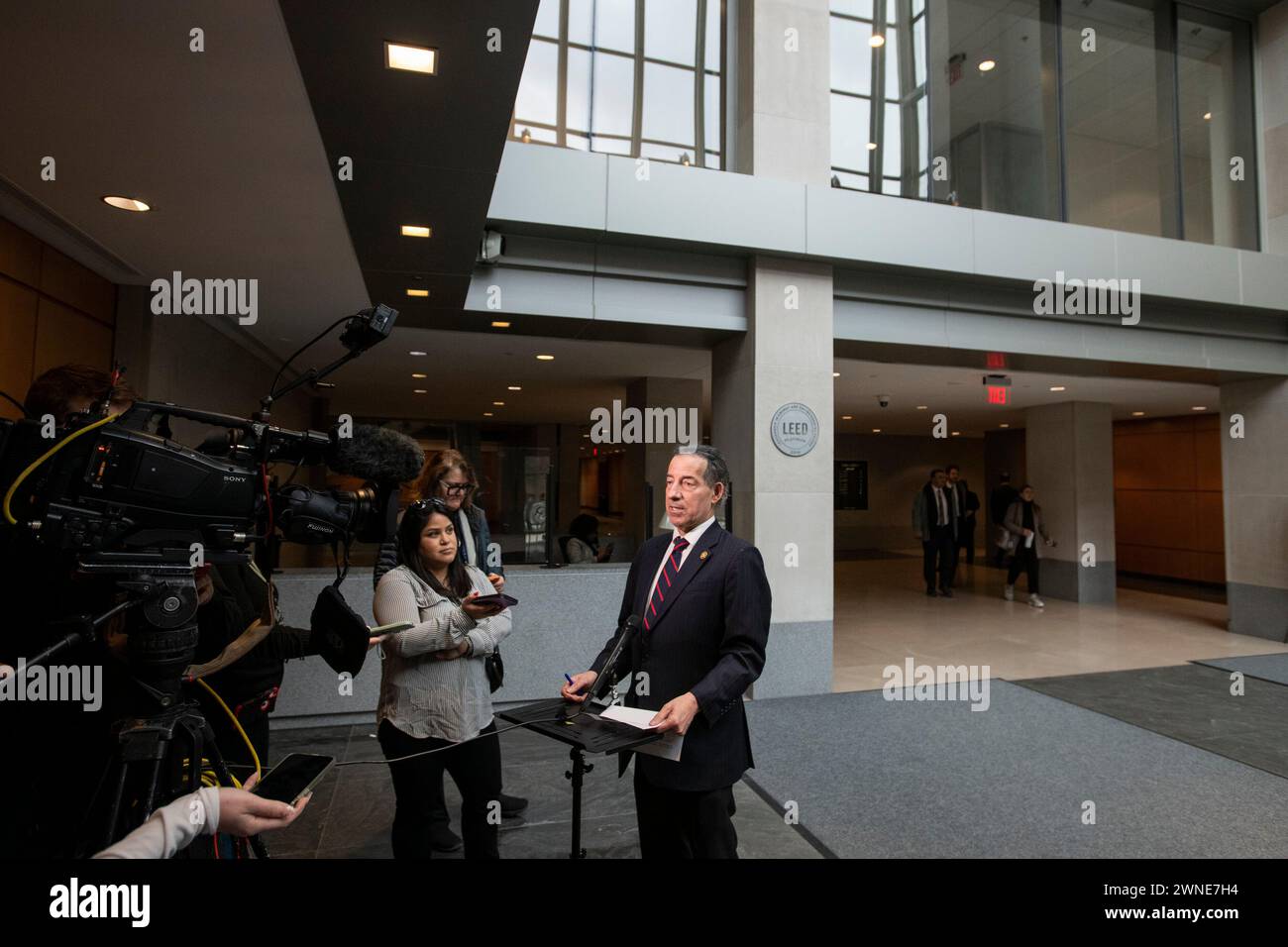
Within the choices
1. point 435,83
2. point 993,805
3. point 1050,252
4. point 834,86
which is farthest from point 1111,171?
point 435,83

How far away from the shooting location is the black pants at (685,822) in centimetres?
189

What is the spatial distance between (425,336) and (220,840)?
5.31 metres

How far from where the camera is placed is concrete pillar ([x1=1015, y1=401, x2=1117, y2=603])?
9.58m

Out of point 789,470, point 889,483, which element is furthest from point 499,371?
point 889,483

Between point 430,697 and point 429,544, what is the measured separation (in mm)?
508

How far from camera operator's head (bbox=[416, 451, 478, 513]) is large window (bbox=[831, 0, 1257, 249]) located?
6.34 m

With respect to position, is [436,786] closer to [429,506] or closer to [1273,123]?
[429,506]

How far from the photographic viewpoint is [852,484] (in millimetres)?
17781

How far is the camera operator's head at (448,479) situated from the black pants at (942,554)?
845 cm

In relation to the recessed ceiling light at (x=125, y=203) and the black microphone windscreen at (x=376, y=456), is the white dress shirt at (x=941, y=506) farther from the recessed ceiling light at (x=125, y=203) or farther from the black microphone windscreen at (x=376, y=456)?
the black microphone windscreen at (x=376, y=456)

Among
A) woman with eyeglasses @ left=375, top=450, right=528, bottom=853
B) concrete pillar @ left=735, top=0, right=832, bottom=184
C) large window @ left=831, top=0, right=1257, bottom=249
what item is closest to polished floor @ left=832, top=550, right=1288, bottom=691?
woman with eyeglasses @ left=375, top=450, right=528, bottom=853

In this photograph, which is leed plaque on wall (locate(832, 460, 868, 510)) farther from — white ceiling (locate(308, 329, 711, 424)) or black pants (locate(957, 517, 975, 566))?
white ceiling (locate(308, 329, 711, 424))

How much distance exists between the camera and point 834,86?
665cm

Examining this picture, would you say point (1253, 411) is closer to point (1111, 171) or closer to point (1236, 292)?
point (1236, 292)
